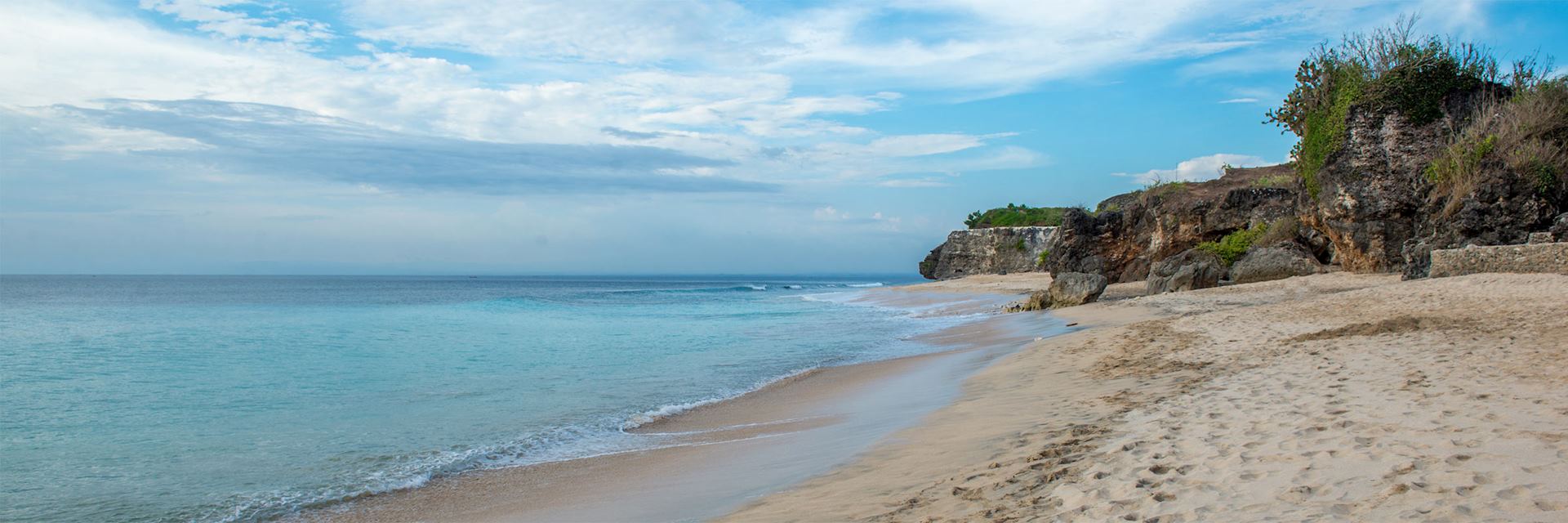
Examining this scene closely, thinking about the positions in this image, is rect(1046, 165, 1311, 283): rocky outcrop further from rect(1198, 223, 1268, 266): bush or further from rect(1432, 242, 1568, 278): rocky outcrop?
rect(1432, 242, 1568, 278): rocky outcrop

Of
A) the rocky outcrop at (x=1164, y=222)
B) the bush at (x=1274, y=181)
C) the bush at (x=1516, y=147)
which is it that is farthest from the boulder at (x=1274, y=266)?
the bush at (x=1274, y=181)

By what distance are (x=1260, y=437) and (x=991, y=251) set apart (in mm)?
67282

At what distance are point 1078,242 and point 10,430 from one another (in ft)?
118

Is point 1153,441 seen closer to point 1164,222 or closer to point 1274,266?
point 1274,266

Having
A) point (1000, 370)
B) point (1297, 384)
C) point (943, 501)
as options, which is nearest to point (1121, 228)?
point (1000, 370)

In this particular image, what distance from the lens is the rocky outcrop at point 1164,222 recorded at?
1252 inches

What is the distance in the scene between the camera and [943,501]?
4.60 m

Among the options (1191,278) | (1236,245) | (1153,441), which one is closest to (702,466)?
(1153,441)

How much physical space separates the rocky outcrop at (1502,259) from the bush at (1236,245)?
563 inches

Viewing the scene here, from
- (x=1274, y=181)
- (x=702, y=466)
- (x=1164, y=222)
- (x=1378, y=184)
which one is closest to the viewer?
(x=702, y=466)

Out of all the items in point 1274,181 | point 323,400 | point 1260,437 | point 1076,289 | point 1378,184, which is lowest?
point 323,400

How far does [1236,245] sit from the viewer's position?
30969 mm

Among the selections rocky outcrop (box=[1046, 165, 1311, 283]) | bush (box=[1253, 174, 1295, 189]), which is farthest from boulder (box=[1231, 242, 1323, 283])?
bush (box=[1253, 174, 1295, 189])

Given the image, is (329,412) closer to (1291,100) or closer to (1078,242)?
(1291,100)
